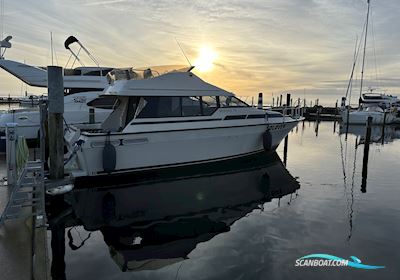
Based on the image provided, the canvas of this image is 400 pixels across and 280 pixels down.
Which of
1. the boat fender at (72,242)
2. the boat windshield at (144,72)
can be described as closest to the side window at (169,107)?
the boat windshield at (144,72)

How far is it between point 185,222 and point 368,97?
48721 mm

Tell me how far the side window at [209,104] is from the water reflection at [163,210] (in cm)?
193

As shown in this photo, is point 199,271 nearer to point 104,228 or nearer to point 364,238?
point 104,228

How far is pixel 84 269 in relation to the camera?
5.13 meters

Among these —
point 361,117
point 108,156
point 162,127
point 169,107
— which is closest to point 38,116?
point 108,156

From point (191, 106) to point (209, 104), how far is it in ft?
2.50

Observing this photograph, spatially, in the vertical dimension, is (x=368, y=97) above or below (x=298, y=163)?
above

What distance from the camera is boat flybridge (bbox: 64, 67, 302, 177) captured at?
9.76 meters

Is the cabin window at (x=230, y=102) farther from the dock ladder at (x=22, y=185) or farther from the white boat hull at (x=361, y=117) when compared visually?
the white boat hull at (x=361, y=117)

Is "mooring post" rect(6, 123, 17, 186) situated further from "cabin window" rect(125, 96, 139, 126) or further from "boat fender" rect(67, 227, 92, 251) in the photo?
"cabin window" rect(125, 96, 139, 126)

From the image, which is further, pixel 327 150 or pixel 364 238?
pixel 327 150

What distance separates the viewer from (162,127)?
10578mm

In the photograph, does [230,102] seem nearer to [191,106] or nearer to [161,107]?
[191,106]

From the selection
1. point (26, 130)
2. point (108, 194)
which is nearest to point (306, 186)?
point (108, 194)
